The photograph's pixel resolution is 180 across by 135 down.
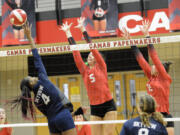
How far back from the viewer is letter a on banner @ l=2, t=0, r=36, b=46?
36.9 ft

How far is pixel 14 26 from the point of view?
37.2 ft

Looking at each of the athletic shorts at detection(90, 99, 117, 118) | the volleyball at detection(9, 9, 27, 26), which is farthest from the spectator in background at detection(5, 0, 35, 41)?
the athletic shorts at detection(90, 99, 117, 118)

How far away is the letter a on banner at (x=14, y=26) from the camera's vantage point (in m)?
11.2

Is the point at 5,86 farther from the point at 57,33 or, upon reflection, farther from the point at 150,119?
the point at 150,119

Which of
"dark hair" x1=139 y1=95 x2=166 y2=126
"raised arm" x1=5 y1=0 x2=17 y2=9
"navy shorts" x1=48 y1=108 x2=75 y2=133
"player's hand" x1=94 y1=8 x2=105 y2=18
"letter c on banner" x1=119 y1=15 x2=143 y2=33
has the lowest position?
"navy shorts" x1=48 y1=108 x2=75 y2=133

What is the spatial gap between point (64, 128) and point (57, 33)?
6.14 meters

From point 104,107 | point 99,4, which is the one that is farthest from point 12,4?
point 104,107

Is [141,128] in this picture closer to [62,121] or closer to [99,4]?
[62,121]

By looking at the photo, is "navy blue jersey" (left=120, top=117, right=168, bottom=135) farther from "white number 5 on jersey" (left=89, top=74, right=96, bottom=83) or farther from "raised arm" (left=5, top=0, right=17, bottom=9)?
"raised arm" (left=5, top=0, right=17, bottom=9)

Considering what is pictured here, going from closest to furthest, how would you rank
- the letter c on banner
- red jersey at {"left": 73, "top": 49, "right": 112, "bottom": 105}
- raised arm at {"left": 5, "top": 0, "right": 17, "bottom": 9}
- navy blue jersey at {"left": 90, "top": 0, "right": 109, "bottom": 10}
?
red jersey at {"left": 73, "top": 49, "right": 112, "bottom": 105}
the letter c on banner
navy blue jersey at {"left": 90, "top": 0, "right": 109, "bottom": 10}
raised arm at {"left": 5, "top": 0, "right": 17, "bottom": 9}

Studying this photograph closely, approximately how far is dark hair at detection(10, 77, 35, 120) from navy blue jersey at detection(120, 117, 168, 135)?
5.40 feet

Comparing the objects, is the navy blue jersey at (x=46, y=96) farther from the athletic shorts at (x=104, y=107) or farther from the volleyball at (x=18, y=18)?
the athletic shorts at (x=104, y=107)

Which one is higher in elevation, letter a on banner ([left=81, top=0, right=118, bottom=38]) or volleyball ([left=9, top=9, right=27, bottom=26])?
letter a on banner ([left=81, top=0, right=118, bottom=38])

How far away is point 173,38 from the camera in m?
6.81
